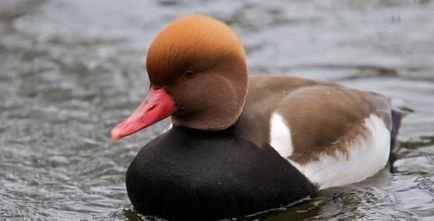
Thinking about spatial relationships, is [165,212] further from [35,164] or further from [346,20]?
[346,20]

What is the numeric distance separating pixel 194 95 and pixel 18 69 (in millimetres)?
4251

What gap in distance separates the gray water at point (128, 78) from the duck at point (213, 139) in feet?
0.75

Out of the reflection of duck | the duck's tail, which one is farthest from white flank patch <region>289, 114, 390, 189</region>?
the reflection of duck

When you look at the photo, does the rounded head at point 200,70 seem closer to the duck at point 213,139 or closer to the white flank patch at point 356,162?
the duck at point 213,139

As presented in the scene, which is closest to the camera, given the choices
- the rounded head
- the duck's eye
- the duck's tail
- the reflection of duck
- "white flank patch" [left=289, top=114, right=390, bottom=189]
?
the rounded head

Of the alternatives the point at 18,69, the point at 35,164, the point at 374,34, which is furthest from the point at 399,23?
the point at 35,164

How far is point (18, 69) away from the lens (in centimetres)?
940

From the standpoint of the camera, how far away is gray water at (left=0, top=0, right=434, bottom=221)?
627cm

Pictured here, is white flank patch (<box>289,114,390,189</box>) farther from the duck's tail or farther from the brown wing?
the duck's tail

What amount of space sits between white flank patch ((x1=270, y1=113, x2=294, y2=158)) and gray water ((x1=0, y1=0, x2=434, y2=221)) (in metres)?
0.36

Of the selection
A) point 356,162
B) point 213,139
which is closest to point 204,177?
point 213,139

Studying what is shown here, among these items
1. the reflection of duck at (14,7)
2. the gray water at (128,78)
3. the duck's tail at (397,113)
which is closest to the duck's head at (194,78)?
the gray water at (128,78)

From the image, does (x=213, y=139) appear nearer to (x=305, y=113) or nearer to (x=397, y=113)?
(x=305, y=113)

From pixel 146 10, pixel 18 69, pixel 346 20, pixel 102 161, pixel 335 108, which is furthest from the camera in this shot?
pixel 146 10
